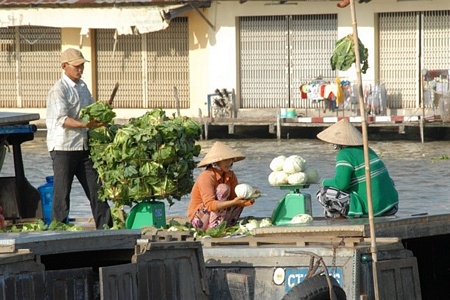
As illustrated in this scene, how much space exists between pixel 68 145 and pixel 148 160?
832 mm

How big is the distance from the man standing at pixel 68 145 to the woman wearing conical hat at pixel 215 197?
979mm

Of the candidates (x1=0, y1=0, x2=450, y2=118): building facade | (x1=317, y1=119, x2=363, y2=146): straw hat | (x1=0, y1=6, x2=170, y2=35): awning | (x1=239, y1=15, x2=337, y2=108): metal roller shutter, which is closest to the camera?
(x1=317, y1=119, x2=363, y2=146): straw hat

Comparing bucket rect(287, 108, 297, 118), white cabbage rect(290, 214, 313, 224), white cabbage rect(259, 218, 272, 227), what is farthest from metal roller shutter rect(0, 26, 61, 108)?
white cabbage rect(290, 214, 313, 224)

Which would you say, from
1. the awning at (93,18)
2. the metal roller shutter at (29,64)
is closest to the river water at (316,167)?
the metal roller shutter at (29,64)

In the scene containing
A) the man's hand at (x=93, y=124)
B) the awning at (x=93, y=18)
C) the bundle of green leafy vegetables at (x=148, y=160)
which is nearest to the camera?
the bundle of green leafy vegetables at (x=148, y=160)

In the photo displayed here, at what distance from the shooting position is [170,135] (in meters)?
9.46

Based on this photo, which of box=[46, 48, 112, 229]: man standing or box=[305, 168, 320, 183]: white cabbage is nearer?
box=[305, 168, 320, 183]: white cabbage

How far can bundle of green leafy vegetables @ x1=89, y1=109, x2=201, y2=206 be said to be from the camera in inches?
371

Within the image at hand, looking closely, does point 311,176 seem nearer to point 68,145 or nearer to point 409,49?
point 68,145

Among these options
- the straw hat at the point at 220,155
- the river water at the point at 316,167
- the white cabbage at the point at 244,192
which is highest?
the straw hat at the point at 220,155

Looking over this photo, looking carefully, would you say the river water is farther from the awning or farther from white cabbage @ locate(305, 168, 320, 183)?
white cabbage @ locate(305, 168, 320, 183)

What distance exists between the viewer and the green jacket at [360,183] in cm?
886

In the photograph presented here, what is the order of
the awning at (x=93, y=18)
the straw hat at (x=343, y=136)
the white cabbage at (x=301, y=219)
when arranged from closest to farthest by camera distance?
1. the white cabbage at (x=301, y=219)
2. the straw hat at (x=343, y=136)
3. the awning at (x=93, y=18)

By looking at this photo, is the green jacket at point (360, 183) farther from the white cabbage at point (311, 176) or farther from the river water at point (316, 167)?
the river water at point (316, 167)
